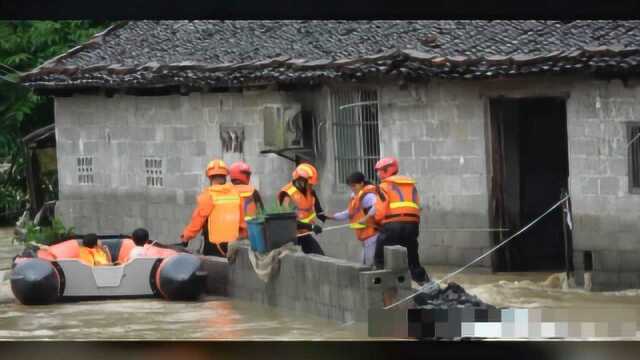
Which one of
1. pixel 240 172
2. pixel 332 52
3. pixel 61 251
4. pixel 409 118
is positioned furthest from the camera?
pixel 332 52

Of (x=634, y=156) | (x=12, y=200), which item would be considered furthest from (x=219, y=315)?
(x=12, y=200)

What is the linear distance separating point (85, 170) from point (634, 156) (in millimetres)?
11334

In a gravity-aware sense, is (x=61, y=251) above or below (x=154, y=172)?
below

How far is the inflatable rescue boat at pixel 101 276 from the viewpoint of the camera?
1955 centimetres

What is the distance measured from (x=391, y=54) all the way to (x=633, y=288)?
4.40 metres

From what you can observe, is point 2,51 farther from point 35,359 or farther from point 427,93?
point 35,359

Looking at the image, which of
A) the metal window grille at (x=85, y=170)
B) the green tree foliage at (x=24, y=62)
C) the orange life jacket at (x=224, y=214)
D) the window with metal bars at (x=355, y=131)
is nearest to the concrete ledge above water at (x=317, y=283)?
the orange life jacket at (x=224, y=214)

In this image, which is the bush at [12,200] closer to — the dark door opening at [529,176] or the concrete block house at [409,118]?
the concrete block house at [409,118]

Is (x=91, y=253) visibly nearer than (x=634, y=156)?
No

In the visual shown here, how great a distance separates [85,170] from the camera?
92.2ft

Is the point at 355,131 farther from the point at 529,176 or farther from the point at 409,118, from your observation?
the point at 529,176

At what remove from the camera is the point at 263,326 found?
17.9 metres

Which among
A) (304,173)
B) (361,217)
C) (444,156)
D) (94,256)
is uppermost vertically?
(444,156)

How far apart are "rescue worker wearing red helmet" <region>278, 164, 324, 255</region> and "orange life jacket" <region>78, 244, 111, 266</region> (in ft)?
7.84
